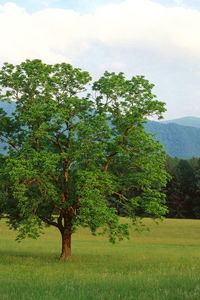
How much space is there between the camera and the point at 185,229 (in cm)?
8869

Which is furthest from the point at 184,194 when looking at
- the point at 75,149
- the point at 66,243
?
the point at 75,149

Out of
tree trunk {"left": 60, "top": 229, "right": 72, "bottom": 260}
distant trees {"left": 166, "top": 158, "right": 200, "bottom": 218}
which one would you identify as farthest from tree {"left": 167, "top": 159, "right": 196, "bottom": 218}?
tree trunk {"left": 60, "top": 229, "right": 72, "bottom": 260}

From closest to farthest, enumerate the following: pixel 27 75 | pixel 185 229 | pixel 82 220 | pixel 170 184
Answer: pixel 82 220 < pixel 27 75 < pixel 185 229 < pixel 170 184

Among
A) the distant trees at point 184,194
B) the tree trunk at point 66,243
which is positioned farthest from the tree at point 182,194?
the tree trunk at point 66,243

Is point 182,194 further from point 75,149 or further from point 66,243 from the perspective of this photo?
point 75,149

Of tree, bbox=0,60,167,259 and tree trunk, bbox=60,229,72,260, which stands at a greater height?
tree, bbox=0,60,167,259

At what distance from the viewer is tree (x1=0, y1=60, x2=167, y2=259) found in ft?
108

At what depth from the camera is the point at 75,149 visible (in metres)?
33.8

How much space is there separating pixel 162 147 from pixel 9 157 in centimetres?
1140

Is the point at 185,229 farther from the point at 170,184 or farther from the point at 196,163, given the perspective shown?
the point at 196,163

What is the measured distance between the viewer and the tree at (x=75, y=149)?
32.9m

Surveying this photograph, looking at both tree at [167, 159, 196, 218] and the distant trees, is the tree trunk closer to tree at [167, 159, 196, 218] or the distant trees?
the distant trees

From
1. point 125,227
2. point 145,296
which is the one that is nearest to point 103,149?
point 125,227

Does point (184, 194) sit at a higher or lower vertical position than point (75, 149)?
higher
